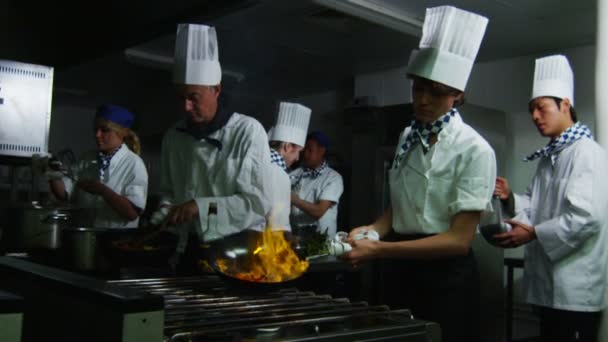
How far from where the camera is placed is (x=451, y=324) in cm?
149

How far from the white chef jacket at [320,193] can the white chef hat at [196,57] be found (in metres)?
1.71

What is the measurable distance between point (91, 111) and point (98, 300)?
6900 mm

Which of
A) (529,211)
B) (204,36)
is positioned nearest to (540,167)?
(529,211)

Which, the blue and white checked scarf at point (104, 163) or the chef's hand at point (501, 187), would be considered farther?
the blue and white checked scarf at point (104, 163)

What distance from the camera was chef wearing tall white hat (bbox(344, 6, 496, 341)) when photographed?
145 centimetres

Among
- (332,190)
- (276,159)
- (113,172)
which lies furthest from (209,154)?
(332,190)

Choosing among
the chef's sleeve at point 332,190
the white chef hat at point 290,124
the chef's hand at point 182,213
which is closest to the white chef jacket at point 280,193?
the white chef hat at point 290,124

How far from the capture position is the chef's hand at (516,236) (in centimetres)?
201

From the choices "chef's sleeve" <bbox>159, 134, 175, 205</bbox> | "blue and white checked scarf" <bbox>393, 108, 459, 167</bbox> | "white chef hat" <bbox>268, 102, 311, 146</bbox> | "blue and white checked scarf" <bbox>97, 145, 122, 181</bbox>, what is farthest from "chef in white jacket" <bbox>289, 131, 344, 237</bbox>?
"blue and white checked scarf" <bbox>393, 108, 459, 167</bbox>

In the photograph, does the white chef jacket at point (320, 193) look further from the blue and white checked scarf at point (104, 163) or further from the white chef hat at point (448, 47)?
the white chef hat at point (448, 47)

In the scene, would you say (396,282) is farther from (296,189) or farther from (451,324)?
(296,189)

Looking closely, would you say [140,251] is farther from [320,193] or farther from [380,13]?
[320,193]

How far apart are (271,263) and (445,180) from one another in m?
0.52

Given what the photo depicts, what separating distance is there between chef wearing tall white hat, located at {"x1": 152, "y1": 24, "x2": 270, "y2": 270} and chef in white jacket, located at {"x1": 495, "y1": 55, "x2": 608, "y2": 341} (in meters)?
0.91
